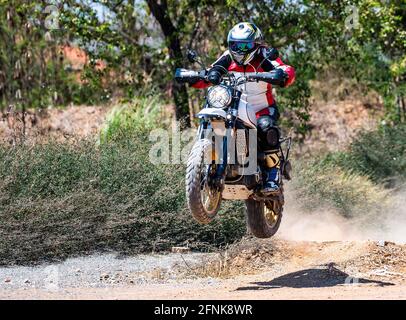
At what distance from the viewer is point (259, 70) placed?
10.2 m

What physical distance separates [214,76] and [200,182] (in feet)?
4.22

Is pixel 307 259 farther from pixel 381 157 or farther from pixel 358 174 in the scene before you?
pixel 381 157

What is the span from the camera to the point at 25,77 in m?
21.1

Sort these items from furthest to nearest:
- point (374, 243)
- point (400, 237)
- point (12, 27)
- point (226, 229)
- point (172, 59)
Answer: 1. point (12, 27)
2. point (172, 59)
3. point (400, 237)
4. point (226, 229)
5. point (374, 243)

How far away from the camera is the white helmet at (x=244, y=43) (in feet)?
32.1

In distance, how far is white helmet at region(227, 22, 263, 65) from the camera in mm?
9797

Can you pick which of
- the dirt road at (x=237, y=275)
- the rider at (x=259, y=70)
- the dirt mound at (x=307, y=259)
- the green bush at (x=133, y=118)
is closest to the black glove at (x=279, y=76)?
the rider at (x=259, y=70)

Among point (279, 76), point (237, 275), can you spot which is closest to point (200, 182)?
point (279, 76)

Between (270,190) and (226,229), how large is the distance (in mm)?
3171

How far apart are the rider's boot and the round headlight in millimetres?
962

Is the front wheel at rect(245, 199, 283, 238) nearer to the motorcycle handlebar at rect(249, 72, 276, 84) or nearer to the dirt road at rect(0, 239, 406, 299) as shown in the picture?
the dirt road at rect(0, 239, 406, 299)
